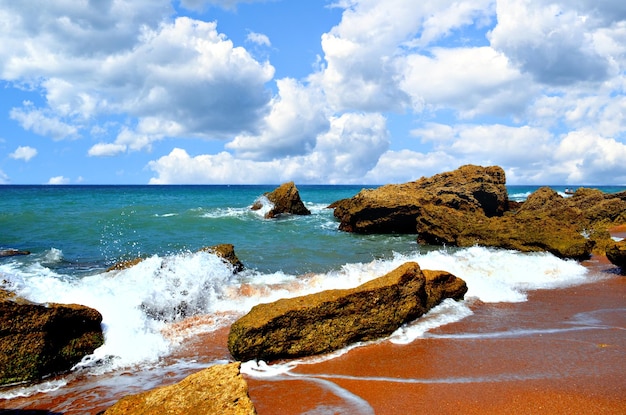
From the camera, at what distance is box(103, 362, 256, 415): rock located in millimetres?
3316

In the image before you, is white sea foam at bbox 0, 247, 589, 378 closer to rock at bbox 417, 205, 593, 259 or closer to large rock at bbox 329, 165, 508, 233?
rock at bbox 417, 205, 593, 259

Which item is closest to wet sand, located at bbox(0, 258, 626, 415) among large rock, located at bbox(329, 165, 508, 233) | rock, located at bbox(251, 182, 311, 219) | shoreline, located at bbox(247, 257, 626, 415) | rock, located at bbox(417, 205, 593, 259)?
shoreline, located at bbox(247, 257, 626, 415)

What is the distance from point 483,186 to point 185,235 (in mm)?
17119

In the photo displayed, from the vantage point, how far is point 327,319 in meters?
6.29

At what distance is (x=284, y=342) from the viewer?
599 centimetres

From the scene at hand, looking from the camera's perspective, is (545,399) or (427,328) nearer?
(545,399)

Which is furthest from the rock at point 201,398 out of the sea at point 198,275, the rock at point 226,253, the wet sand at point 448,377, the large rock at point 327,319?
the rock at point 226,253

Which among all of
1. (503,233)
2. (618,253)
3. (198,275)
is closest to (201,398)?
(198,275)

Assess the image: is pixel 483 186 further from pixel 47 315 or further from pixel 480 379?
pixel 47 315

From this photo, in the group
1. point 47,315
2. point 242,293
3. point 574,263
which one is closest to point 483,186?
point 574,263

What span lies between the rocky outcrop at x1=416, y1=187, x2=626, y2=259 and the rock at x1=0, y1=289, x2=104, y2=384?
13023 mm

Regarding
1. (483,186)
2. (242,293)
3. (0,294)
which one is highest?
(483,186)

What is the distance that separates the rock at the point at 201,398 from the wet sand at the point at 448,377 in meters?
1.14

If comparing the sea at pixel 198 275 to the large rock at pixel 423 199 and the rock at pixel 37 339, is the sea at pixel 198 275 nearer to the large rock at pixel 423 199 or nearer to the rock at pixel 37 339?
the rock at pixel 37 339
